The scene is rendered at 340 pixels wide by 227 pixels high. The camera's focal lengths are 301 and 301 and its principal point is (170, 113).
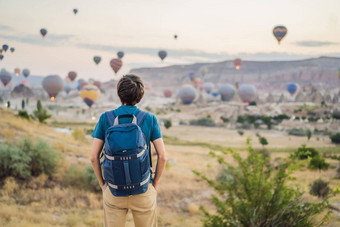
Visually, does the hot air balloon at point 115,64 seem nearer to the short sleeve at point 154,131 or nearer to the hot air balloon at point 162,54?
the hot air balloon at point 162,54

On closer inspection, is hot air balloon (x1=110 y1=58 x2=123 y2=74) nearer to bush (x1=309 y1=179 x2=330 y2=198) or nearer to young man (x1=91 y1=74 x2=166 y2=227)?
bush (x1=309 y1=179 x2=330 y2=198)

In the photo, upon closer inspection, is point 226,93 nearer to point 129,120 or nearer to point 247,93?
point 247,93

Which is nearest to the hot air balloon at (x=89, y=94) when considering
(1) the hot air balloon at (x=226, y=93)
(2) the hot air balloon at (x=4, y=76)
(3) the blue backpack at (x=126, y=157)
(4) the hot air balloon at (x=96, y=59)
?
(4) the hot air balloon at (x=96, y=59)

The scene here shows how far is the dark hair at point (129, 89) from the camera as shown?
101 inches

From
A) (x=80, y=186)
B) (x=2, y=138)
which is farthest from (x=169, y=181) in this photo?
(x=2, y=138)

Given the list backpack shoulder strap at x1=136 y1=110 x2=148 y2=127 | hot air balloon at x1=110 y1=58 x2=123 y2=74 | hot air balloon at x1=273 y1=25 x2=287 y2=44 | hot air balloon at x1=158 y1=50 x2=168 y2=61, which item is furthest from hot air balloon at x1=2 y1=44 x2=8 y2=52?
backpack shoulder strap at x1=136 y1=110 x2=148 y2=127

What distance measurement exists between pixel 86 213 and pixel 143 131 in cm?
544

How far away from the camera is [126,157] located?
2.45m

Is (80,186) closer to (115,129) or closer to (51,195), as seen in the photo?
(51,195)

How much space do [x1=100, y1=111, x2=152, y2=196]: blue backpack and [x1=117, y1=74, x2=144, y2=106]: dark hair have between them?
0.45 feet

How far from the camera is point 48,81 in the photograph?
5238cm

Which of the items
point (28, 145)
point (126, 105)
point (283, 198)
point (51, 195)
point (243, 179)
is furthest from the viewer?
point (28, 145)

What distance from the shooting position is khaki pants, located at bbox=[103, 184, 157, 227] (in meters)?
2.61

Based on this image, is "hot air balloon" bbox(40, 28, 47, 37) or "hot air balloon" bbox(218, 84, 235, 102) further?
"hot air balloon" bbox(218, 84, 235, 102)
